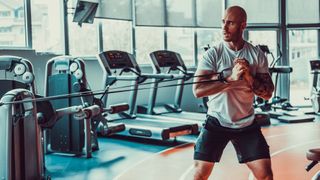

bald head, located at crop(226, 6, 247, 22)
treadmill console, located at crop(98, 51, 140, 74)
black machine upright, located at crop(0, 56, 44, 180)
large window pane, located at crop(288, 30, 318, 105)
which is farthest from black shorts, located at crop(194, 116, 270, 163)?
large window pane, located at crop(288, 30, 318, 105)

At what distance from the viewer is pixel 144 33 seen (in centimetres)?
881

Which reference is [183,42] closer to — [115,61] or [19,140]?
[115,61]

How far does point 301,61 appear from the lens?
405 inches

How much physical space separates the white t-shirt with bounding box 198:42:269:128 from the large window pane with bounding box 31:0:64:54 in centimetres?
A: 466

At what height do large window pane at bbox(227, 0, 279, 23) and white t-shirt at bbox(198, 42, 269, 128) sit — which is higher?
large window pane at bbox(227, 0, 279, 23)

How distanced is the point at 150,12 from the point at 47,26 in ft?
7.32

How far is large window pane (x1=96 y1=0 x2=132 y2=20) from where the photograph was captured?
7777mm

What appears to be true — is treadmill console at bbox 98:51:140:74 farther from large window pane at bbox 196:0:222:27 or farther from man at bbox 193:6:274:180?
man at bbox 193:6:274:180

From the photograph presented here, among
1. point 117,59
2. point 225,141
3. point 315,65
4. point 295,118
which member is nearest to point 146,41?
point 117,59

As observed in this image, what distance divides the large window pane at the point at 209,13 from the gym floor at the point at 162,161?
135 inches

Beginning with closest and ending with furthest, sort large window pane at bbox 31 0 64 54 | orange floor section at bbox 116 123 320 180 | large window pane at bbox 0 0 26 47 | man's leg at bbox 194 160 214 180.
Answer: man's leg at bbox 194 160 214 180, orange floor section at bbox 116 123 320 180, large window pane at bbox 0 0 26 47, large window pane at bbox 31 0 64 54

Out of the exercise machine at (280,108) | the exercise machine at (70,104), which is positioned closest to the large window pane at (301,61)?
the exercise machine at (280,108)

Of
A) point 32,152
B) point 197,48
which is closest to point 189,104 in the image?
point 197,48

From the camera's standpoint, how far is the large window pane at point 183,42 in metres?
9.29
